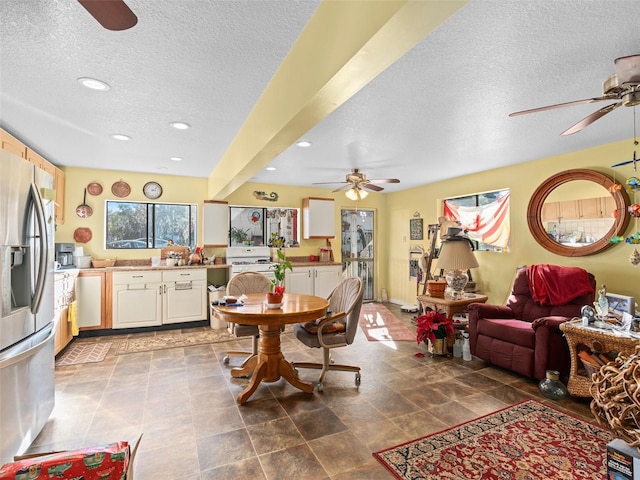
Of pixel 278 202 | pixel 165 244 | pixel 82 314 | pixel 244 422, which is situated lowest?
pixel 244 422

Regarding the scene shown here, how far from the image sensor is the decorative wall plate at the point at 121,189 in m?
5.07

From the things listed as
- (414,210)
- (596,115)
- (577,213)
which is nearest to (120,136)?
Result: (596,115)

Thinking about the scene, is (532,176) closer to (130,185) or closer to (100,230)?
(130,185)

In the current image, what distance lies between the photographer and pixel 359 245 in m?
7.09

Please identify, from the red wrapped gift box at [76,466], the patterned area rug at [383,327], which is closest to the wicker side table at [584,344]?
the patterned area rug at [383,327]

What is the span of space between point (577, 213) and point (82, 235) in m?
6.66

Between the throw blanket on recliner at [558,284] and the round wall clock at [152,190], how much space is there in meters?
5.42

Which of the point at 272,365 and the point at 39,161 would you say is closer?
the point at 272,365

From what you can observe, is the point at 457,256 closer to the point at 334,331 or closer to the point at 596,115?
the point at 334,331

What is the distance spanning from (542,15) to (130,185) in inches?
214

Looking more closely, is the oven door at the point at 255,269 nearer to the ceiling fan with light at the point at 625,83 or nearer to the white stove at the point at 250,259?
the white stove at the point at 250,259

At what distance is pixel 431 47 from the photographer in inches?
73.7

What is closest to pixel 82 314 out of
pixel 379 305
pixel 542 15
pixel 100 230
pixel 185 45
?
pixel 100 230

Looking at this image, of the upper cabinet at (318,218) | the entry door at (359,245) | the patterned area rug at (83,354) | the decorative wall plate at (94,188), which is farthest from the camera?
the entry door at (359,245)
